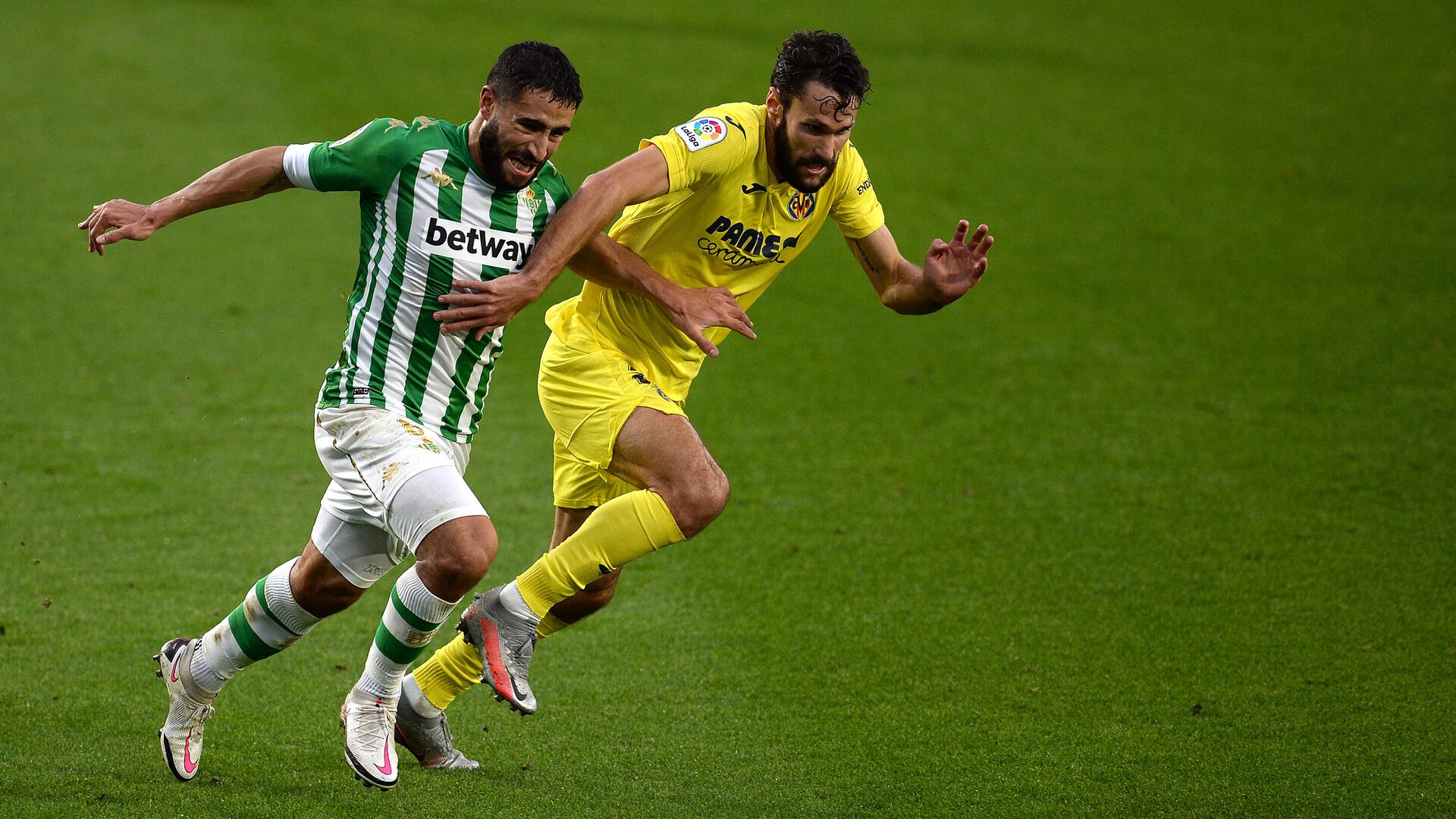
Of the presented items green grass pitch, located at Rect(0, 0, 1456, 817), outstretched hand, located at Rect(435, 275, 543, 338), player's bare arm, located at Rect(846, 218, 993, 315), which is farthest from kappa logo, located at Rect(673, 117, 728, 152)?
green grass pitch, located at Rect(0, 0, 1456, 817)

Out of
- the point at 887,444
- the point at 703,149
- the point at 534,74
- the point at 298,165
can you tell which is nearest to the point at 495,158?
the point at 534,74

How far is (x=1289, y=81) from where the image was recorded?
14.5m

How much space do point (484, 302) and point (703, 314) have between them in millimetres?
725

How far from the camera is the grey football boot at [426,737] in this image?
14.4 ft

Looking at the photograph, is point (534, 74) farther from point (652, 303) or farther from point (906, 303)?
point (906, 303)

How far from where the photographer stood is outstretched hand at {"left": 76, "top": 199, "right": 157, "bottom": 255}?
11.8 feet

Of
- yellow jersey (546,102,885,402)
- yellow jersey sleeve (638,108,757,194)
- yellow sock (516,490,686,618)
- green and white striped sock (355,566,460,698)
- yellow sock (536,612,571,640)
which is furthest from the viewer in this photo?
yellow sock (536,612,571,640)

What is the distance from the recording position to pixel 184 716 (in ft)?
13.7

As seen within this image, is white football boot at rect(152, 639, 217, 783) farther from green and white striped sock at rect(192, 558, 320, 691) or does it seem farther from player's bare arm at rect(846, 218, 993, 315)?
player's bare arm at rect(846, 218, 993, 315)

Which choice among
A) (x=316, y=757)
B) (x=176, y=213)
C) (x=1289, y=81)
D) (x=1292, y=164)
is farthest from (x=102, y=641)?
(x=1289, y=81)

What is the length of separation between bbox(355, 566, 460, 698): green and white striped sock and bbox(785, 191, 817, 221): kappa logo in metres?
1.66

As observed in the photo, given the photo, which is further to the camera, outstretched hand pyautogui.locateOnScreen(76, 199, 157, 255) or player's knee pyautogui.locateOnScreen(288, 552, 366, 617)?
player's knee pyautogui.locateOnScreen(288, 552, 366, 617)

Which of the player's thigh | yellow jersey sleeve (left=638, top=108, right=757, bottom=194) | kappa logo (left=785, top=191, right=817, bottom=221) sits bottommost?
the player's thigh

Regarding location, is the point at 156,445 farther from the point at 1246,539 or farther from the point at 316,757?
the point at 1246,539
